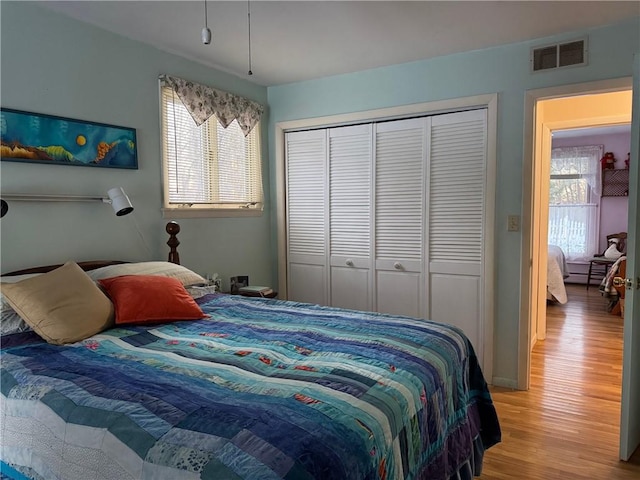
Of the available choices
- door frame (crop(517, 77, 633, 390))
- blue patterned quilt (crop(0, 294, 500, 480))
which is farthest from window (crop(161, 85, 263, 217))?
door frame (crop(517, 77, 633, 390))

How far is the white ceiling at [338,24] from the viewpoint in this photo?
2512 millimetres

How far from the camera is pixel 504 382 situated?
3.33m

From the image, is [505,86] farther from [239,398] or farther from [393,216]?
[239,398]

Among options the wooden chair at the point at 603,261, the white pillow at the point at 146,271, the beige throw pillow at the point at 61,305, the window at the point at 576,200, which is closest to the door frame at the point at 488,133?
the white pillow at the point at 146,271

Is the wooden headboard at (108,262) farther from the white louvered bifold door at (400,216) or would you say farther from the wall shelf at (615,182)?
the wall shelf at (615,182)

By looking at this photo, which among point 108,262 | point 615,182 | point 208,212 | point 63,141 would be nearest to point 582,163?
point 615,182

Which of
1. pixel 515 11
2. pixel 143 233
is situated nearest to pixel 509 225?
pixel 515 11

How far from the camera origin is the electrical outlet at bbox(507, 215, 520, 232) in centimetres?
318

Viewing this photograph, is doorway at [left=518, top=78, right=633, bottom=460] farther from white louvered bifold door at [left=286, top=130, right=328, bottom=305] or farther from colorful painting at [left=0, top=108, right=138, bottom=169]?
colorful painting at [left=0, top=108, right=138, bottom=169]

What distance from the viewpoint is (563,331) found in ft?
15.5

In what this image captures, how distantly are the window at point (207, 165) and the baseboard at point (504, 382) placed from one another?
7.94 ft

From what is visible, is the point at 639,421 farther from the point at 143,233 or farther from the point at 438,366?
the point at 143,233

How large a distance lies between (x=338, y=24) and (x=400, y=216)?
1553 millimetres

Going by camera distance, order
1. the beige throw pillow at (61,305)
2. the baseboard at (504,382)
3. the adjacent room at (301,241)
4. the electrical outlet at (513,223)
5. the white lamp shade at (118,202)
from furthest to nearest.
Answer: the baseboard at (504,382) < the electrical outlet at (513,223) < the white lamp shade at (118,202) < the beige throw pillow at (61,305) < the adjacent room at (301,241)
